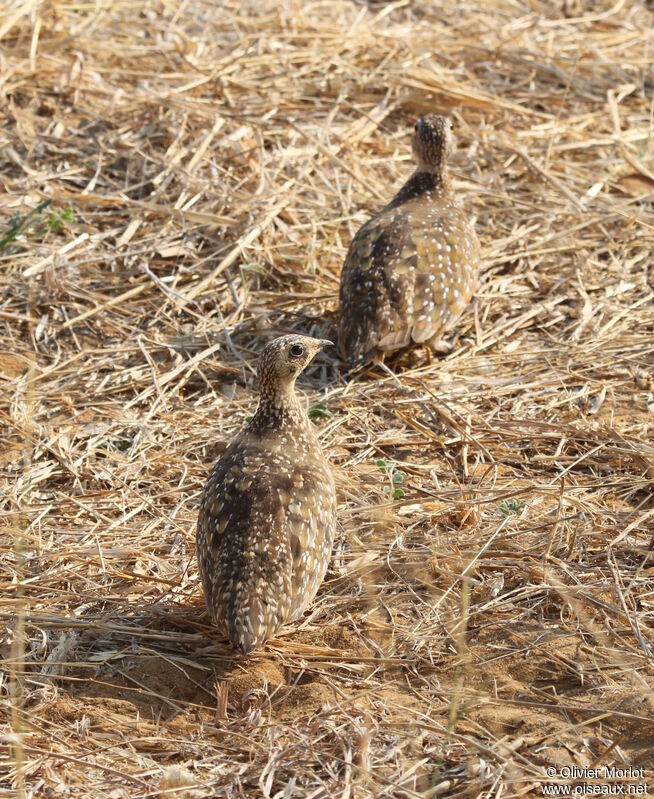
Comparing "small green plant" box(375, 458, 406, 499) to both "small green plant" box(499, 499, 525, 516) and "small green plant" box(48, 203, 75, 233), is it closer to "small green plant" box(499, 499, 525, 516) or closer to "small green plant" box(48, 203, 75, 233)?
"small green plant" box(499, 499, 525, 516)

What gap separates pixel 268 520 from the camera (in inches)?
193

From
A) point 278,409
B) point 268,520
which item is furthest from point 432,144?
Result: point 268,520

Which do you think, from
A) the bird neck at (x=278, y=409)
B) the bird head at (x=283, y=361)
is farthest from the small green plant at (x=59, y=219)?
the bird neck at (x=278, y=409)

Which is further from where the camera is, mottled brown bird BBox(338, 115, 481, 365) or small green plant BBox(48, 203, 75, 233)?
small green plant BBox(48, 203, 75, 233)

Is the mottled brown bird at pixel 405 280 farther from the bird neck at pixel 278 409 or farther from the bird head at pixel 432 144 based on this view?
the bird neck at pixel 278 409

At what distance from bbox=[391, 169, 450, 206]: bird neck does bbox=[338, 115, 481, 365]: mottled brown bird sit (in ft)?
0.54

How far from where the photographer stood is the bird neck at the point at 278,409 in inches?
211

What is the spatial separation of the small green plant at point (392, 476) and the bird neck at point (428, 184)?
7.33ft

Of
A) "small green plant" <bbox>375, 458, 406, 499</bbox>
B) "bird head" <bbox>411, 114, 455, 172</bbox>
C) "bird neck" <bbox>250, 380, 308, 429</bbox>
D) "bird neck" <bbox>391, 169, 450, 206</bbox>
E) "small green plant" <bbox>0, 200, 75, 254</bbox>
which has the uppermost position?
"bird head" <bbox>411, 114, 455, 172</bbox>

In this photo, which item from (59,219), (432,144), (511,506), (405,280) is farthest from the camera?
(59,219)

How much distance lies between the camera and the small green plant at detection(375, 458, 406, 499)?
6.10 meters

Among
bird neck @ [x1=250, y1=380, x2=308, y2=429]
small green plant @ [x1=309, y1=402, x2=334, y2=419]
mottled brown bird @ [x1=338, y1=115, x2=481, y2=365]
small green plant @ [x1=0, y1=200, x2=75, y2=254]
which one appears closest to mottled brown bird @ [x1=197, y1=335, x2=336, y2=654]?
bird neck @ [x1=250, y1=380, x2=308, y2=429]

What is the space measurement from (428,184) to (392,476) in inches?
98.7

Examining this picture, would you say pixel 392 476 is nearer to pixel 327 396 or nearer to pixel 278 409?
pixel 327 396
